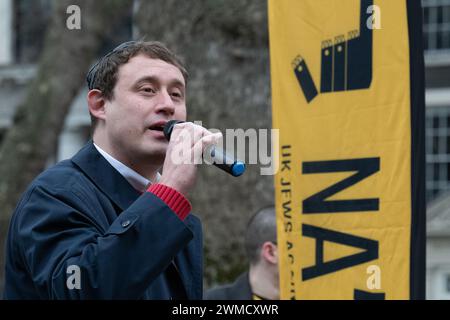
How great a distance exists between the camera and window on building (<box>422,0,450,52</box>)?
18.5 metres

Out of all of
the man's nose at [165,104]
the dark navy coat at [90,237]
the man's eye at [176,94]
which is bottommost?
the dark navy coat at [90,237]

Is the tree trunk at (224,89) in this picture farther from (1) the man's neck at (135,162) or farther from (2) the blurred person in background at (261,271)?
(1) the man's neck at (135,162)

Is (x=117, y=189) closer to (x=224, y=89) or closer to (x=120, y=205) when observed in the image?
(x=120, y=205)

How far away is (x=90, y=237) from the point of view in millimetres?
3314

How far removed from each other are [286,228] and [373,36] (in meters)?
0.82

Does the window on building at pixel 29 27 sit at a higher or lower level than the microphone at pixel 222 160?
higher

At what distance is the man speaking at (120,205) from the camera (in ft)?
10.6

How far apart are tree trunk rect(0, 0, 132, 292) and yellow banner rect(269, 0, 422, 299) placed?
5.94 m

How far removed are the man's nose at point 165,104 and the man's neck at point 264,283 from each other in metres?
2.64

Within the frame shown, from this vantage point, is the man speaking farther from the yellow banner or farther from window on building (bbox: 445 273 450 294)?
window on building (bbox: 445 273 450 294)

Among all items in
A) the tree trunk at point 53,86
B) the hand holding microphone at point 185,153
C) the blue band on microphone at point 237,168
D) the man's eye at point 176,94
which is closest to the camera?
the hand holding microphone at point 185,153

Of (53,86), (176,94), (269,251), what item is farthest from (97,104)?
(53,86)

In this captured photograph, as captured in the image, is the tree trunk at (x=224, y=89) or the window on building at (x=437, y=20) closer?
the tree trunk at (x=224, y=89)

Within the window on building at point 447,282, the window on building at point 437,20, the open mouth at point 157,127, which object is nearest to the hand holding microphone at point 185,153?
the open mouth at point 157,127
